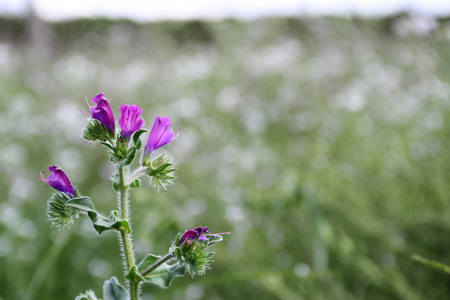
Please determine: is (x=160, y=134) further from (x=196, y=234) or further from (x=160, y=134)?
(x=196, y=234)

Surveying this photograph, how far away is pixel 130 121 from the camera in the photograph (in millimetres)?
633

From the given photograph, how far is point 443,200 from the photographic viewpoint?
1.74 metres

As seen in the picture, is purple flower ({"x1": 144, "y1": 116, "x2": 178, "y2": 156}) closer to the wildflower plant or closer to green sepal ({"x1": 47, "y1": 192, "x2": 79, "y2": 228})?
the wildflower plant

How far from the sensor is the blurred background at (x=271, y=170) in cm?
178

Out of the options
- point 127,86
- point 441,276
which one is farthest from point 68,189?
point 127,86

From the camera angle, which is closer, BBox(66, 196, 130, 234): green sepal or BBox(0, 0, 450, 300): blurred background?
BBox(66, 196, 130, 234): green sepal

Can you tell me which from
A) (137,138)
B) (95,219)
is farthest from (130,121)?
(95,219)

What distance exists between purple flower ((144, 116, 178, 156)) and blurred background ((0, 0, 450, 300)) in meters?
0.60

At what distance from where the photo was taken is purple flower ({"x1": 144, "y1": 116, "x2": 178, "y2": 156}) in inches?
26.6

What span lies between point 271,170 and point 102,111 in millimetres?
2117

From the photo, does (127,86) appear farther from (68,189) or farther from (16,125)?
(68,189)

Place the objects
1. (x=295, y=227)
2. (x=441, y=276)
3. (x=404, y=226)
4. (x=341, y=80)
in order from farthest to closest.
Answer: (x=341, y=80), (x=295, y=227), (x=404, y=226), (x=441, y=276)

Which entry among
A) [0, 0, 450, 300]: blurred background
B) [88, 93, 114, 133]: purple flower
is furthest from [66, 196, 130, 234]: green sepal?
[0, 0, 450, 300]: blurred background

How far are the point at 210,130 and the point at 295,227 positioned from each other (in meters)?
1.05
